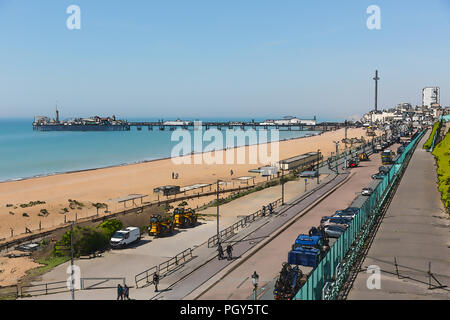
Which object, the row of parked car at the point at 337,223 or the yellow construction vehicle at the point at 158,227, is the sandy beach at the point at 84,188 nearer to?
the yellow construction vehicle at the point at 158,227

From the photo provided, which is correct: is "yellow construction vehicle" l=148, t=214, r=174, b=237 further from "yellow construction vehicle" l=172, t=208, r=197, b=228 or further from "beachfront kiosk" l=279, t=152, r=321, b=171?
"beachfront kiosk" l=279, t=152, r=321, b=171

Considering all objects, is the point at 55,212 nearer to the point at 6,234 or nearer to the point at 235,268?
the point at 6,234

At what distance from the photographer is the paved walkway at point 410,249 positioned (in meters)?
16.5

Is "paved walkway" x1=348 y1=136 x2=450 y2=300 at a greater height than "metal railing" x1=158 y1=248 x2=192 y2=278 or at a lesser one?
greater

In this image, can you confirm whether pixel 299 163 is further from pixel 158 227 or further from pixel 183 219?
pixel 158 227

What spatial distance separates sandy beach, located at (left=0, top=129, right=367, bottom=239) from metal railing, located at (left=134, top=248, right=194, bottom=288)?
2029 cm

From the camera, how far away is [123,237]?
101 ft

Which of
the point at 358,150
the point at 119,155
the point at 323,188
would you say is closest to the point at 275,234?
the point at 323,188

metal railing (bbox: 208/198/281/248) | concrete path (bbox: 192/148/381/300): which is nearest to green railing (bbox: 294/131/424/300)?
concrete path (bbox: 192/148/381/300)

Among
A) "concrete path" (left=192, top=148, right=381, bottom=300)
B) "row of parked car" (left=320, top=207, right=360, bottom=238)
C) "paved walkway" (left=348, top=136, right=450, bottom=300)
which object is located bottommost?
"concrete path" (left=192, top=148, right=381, bottom=300)

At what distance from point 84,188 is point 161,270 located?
46.9 m

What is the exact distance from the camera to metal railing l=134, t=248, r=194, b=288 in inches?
934

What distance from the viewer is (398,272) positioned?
60.8 feet
